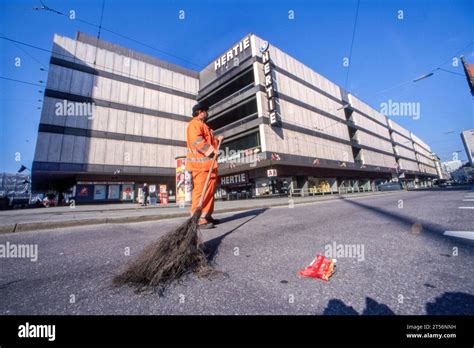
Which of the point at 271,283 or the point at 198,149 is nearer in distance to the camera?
the point at 271,283

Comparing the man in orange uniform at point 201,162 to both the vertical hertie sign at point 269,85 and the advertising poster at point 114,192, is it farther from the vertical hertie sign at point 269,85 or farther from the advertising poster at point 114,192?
the advertising poster at point 114,192

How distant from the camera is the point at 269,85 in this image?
766 inches

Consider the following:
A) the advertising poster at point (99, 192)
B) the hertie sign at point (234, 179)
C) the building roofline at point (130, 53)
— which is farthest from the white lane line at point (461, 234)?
the building roofline at point (130, 53)

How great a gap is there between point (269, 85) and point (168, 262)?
2099cm

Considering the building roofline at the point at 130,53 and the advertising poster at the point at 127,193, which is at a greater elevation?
the building roofline at the point at 130,53

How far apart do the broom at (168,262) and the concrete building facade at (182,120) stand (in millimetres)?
17029

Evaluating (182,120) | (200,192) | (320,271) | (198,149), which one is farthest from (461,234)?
(182,120)

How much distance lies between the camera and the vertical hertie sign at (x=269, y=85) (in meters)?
19.2

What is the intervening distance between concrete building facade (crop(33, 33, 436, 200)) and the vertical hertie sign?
108mm

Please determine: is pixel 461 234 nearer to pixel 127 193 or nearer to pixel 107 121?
pixel 127 193

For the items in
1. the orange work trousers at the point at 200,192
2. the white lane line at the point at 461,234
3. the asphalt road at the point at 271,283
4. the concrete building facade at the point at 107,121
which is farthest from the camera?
the concrete building facade at the point at 107,121
